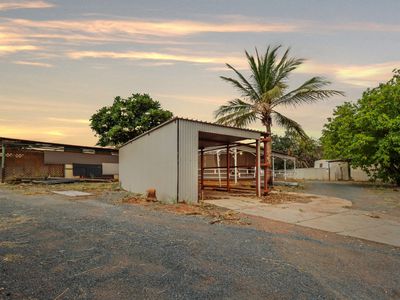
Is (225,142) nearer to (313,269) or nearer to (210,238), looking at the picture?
(210,238)

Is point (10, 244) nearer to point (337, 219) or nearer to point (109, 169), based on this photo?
point (337, 219)

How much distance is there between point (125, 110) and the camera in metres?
31.2

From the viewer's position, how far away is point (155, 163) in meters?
13.2

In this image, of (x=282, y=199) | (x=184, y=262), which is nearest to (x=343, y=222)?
(x=282, y=199)

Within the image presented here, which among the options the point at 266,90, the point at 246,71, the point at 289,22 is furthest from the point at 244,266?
the point at 246,71

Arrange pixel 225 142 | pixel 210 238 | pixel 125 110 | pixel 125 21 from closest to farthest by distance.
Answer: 1. pixel 210 238
2. pixel 125 21
3. pixel 225 142
4. pixel 125 110

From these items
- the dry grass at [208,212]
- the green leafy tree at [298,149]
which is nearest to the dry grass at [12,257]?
the dry grass at [208,212]

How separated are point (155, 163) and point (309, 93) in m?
12.5

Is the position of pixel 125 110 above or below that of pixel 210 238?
above

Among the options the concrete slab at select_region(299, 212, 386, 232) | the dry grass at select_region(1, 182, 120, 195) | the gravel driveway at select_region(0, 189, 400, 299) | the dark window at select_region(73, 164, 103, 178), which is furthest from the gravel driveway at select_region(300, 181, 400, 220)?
the dark window at select_region(73, 164, 103, 178)

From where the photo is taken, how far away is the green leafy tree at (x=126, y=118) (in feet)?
100

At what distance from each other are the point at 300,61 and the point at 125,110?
18.4 m

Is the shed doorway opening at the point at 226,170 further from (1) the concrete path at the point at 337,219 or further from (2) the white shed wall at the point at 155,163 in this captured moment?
(1) the concrete path at the point at 337,219

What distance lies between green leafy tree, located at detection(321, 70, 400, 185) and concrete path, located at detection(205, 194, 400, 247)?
11781mm
